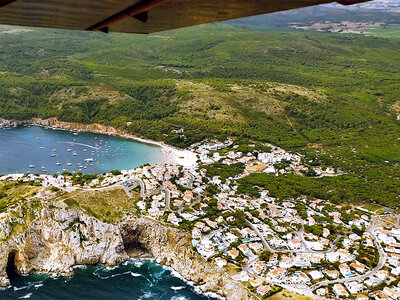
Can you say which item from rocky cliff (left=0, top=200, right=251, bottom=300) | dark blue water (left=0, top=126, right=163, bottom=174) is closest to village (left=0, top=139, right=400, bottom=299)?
rocky cliff (left=0, top=200, right=251, bottom=300)

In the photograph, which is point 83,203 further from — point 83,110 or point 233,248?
point 83,110

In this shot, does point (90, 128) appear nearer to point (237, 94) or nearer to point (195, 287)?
point (237, 94)

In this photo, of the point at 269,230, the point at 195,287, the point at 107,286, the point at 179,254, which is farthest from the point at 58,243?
the point at 269,230

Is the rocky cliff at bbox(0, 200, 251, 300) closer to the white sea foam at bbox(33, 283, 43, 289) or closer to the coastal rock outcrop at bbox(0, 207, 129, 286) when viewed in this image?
the coastal rock outcrop at bbox(0, 207, 129, 286)

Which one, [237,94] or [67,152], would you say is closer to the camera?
[67,152]

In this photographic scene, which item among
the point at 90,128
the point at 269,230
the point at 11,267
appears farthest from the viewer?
the point at 90,128

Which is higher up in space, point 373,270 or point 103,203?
point 103,203

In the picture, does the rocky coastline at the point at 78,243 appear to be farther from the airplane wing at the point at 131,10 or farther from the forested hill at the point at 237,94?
the airplane wing at the point at 131,10
